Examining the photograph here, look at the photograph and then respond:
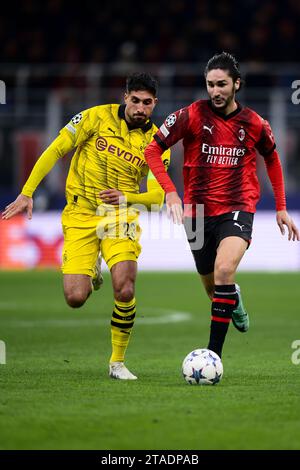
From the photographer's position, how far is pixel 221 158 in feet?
27.2

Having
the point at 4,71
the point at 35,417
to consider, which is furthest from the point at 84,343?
the point at 4,71

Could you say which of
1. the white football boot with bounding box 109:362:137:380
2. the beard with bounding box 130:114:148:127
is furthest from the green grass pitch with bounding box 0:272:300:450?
the beard with bounding box 130:114:148:127

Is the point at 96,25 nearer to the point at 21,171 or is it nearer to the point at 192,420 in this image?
the point at 21,171

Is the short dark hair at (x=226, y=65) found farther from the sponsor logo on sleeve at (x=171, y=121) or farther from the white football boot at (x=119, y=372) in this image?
the white football boot at (x=119, y=372)

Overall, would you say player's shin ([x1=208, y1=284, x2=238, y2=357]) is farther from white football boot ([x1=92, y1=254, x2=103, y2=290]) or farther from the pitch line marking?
the pitch line marking

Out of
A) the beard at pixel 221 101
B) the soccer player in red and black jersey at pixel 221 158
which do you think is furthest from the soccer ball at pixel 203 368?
the beard at pixel 221 101

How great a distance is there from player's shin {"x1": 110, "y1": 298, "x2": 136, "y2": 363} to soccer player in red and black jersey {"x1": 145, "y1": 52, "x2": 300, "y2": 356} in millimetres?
724

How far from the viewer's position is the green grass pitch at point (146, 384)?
5.60 m

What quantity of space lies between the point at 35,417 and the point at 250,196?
2.97m

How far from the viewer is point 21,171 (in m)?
20.7

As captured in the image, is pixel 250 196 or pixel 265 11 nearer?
pixel 250 196

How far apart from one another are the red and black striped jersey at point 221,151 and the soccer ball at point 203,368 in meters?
1.32

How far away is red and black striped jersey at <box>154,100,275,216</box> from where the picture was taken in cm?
824

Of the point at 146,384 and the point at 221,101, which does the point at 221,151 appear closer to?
the point at 221,101
